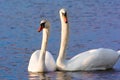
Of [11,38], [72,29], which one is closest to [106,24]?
[72,29]

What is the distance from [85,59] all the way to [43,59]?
0.94 metres

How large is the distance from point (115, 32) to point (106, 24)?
1882 mm

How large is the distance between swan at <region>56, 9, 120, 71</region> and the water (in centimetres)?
20

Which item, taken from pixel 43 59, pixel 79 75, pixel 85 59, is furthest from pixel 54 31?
pixel 79 75

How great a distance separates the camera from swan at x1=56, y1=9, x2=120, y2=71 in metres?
16.7

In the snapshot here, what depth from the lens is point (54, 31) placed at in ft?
70.5

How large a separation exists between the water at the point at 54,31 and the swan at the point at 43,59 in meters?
0.19

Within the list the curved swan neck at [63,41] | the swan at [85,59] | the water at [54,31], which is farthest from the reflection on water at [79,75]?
the curved swan neck at [63,41]

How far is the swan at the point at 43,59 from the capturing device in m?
16.6

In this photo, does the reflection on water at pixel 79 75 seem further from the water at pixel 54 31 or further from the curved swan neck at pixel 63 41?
the curved swan neck at pixel 63 41

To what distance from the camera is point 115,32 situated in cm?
2091

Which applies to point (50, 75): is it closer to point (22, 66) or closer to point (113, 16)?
point (22, 66)

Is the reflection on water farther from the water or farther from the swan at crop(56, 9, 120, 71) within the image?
the swan at crop(56, 9, 120, 71)

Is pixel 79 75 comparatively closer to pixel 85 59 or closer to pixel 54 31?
pixel 85 59
